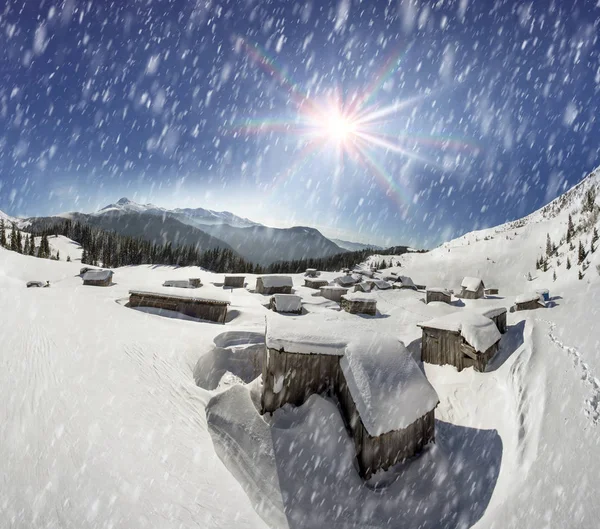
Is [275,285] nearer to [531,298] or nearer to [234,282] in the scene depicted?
[234,282]

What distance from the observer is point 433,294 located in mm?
38125

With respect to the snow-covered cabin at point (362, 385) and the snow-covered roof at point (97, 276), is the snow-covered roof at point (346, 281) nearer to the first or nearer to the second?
the snow-covered roof at point (97, 276)

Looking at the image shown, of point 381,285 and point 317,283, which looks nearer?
point 381,285

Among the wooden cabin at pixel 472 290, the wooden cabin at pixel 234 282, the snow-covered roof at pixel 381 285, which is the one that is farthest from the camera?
the snow-covered roof at pixel 381 285

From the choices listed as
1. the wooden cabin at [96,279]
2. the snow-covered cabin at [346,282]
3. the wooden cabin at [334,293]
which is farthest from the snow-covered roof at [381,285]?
the wooden cabin at [96,279]

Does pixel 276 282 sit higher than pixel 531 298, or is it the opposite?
pixel 531 298

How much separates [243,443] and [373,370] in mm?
4015

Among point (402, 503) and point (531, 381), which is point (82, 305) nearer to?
point (402, 503)

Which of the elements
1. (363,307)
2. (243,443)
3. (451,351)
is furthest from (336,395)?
(363,307)

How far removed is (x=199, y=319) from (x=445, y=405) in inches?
704

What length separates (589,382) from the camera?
29.6 feet

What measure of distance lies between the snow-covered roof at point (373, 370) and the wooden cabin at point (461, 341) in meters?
6.17

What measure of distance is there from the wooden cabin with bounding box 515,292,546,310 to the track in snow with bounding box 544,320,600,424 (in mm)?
14266

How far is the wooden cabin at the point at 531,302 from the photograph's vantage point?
25.0 m
